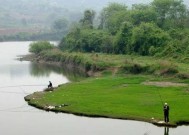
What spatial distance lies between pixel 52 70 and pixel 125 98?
53883 millimetres

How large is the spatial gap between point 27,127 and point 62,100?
11961 mm

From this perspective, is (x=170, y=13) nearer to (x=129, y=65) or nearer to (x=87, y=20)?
(x=87, y=20)

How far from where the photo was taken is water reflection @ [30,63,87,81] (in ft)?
324

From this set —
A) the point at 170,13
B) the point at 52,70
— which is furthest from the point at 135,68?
the point at 170,13

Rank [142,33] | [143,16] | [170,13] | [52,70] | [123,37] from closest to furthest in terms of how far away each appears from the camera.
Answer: [142,33]
[52,70]
[123,37]
[143,16]
[170,13]

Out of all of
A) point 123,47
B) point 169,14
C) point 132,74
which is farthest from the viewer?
point 169,14

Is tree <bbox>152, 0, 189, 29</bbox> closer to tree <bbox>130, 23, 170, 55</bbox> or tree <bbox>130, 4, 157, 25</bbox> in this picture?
tree <bbox>130, 4, 157, 25</bbox>

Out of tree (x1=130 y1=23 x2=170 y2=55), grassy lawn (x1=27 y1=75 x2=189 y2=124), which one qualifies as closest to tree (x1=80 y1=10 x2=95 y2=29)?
tree (x1=130 y1=23 x2=170 y2=55)

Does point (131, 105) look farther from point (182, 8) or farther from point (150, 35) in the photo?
point (182, 8)

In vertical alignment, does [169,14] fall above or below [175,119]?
above

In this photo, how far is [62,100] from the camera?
61.3 m

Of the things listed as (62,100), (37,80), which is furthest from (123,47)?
(62,100)

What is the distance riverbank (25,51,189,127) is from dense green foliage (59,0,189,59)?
77.7 ft

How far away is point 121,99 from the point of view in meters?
60.0
